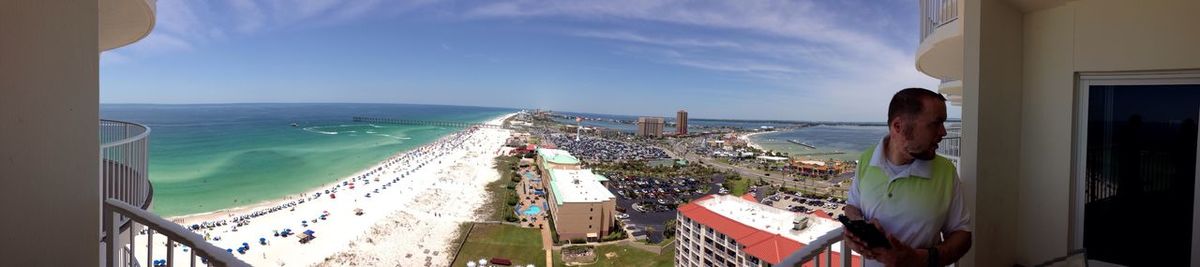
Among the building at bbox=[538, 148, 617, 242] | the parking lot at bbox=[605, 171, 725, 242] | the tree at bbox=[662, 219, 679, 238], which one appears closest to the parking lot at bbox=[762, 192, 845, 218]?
the parking lot at bbox=[605, 171, 725, 242]

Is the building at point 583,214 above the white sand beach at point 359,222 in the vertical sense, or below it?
above

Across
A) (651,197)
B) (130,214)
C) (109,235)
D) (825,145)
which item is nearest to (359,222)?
(651,197)

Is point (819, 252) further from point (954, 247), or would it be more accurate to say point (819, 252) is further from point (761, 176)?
point (761, 176)

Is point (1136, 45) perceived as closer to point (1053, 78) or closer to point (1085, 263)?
point (1053, 78)

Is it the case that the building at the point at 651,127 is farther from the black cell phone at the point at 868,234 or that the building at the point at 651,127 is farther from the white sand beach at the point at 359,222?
the black cell phone at the point at 868,234

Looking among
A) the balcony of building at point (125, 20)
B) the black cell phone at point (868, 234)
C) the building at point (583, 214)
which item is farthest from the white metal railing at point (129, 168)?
the building at point (583, 214)

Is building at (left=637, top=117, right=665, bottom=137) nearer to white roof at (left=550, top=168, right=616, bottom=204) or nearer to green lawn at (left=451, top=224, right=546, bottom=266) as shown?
white roof at (left=550, top=168, right=616, bottom=204)
